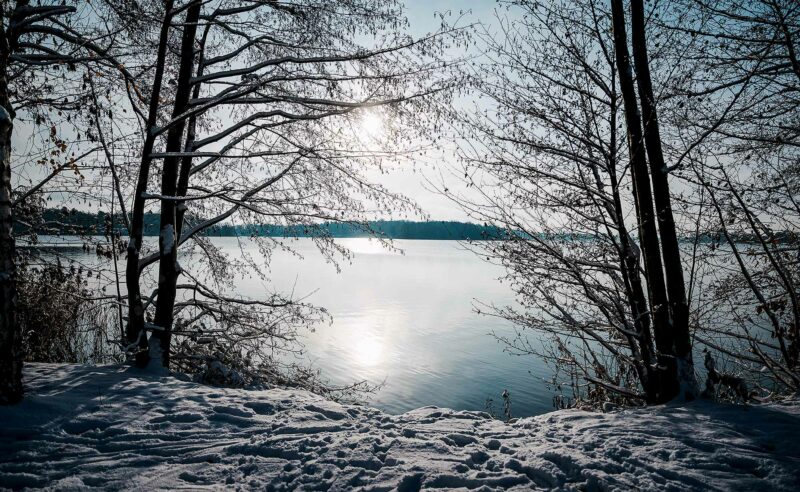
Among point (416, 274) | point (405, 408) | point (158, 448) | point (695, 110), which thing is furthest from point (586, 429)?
point (416, 274)

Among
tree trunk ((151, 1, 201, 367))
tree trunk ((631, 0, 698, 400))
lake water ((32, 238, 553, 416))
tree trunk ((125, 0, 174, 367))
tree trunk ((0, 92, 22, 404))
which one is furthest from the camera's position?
lake water ((32, 238, 553, 416))

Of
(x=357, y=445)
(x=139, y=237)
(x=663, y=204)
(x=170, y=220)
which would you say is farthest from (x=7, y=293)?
(x=663, y=204)

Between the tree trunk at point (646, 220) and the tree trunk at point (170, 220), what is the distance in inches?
263

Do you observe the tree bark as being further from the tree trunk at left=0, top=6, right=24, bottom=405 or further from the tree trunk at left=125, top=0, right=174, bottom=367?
the tree trunk at left=125, top=0, right=174, bottom=367

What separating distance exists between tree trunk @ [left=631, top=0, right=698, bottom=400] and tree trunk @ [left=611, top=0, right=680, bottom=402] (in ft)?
0.28

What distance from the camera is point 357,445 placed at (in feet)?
11.8

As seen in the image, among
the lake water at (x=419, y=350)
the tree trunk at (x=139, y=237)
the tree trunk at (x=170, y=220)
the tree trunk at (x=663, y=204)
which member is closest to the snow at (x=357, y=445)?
the tree trunk at (x=663, y=204)

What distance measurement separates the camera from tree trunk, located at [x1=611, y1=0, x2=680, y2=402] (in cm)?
529

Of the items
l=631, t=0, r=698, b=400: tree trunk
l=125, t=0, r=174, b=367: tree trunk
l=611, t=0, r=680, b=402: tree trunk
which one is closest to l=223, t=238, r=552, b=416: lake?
l=125, t=0, r=174, b=367: tree trunk

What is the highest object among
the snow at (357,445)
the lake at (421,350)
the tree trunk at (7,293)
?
the tree trunk at (7,293)

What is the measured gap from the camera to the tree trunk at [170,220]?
6.25 m

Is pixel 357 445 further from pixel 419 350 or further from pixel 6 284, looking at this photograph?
pixel 419 350

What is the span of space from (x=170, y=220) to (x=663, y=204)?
25.0 ft

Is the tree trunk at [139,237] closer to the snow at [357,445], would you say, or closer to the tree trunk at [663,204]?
the snow at [357,445]
